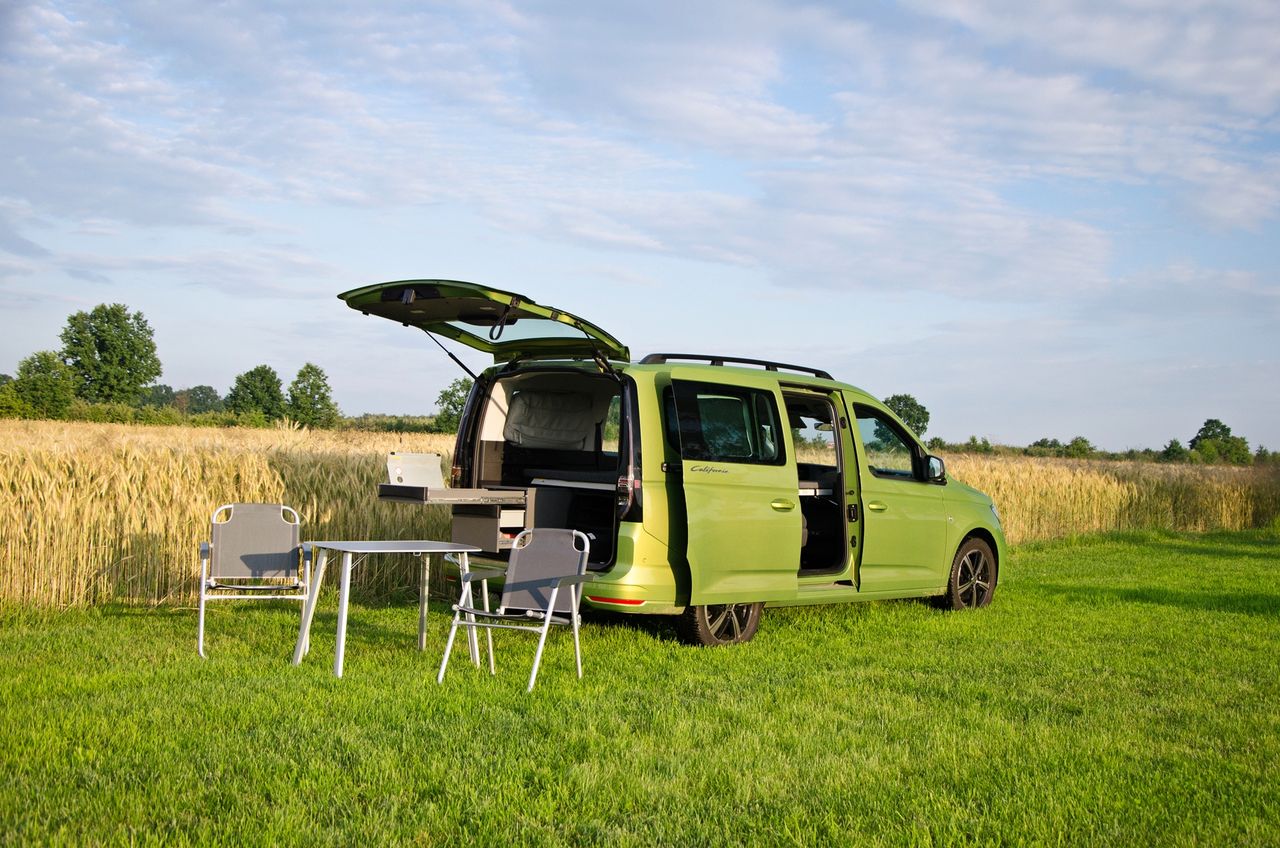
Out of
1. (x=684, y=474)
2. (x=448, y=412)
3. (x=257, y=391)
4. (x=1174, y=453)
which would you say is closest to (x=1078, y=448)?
(x=1174, y=453)

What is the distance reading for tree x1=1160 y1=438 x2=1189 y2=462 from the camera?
142 ft

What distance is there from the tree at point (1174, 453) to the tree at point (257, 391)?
6067cm

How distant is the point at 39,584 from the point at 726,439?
5.99 meters

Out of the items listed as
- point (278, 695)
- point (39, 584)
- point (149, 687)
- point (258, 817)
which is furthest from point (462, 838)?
point (39, 584)

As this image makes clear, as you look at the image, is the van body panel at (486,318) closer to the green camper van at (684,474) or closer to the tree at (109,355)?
the green camper van at (684,474)

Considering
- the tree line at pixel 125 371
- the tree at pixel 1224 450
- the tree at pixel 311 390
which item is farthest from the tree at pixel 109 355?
the tree at pixel 1224 450

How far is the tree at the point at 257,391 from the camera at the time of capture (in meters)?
82.4

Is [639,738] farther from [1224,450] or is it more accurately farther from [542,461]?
[1224,450]

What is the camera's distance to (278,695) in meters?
6.01

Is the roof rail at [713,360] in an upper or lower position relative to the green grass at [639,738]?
upper

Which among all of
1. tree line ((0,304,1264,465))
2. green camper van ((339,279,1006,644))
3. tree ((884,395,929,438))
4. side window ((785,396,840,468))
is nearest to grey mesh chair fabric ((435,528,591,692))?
green camper van ((339,279,1006,644))

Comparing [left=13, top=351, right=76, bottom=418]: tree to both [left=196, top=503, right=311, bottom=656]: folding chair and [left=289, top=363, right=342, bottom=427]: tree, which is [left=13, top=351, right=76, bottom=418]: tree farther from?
[left=196, top=503, right=311, bottom=656]: folding chair

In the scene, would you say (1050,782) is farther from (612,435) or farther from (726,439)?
(612,435)

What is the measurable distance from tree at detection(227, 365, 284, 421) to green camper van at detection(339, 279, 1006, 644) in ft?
252
